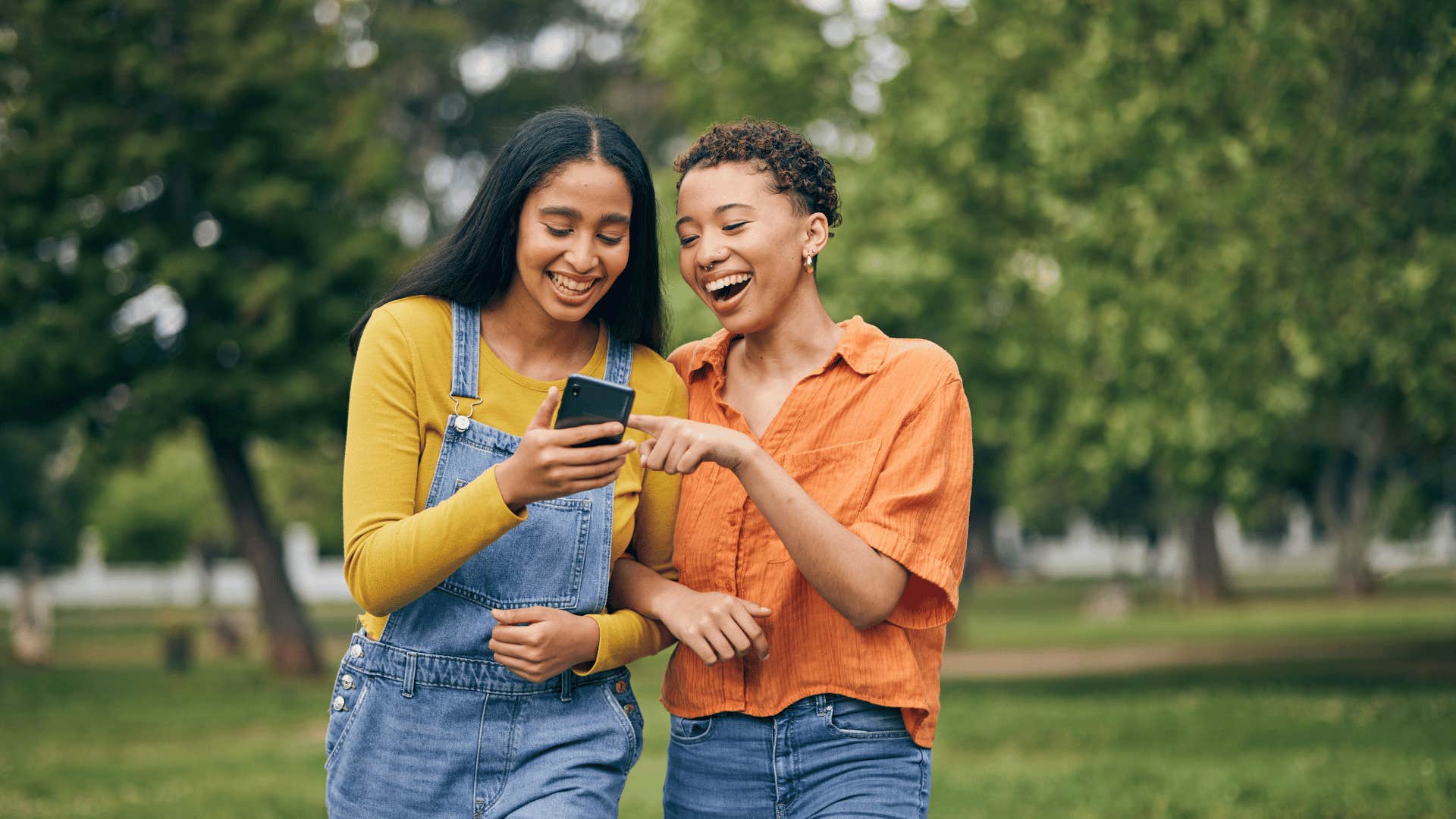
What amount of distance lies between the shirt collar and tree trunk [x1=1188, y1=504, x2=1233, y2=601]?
39.3 metres

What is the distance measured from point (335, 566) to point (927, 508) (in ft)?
192

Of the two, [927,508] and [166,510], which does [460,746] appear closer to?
[927,508]

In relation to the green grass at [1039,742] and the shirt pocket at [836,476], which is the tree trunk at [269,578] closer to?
the green grass at [1039,742]

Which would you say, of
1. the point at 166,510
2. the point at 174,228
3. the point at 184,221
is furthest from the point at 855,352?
the point at 166,510

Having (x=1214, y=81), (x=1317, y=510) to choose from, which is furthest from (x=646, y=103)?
(x=1317, y=510)

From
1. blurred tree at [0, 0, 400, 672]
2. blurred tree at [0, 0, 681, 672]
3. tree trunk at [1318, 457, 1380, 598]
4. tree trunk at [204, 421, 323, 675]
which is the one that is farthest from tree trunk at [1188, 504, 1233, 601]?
blurred tree at [0, 0, 400, 672]

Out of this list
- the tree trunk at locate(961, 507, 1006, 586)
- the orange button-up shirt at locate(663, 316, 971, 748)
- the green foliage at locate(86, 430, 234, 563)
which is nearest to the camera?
the orange button-up shirt at locate(663, 316, 971, 748)

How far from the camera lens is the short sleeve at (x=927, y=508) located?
2.90m

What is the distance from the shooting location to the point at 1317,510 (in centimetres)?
5722

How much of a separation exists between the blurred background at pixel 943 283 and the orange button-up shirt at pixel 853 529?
1.10 metres

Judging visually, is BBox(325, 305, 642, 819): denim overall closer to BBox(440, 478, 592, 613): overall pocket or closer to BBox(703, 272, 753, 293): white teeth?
BBox(440, 478, 592, 613): overall pocket

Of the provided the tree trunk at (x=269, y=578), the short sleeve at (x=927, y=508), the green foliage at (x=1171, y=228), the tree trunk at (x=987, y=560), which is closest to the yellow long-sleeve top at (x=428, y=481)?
the short sleeve at (x=927, y=508)

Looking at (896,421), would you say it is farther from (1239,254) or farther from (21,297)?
(21,297)

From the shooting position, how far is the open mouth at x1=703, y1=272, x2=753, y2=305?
10.3 ft
